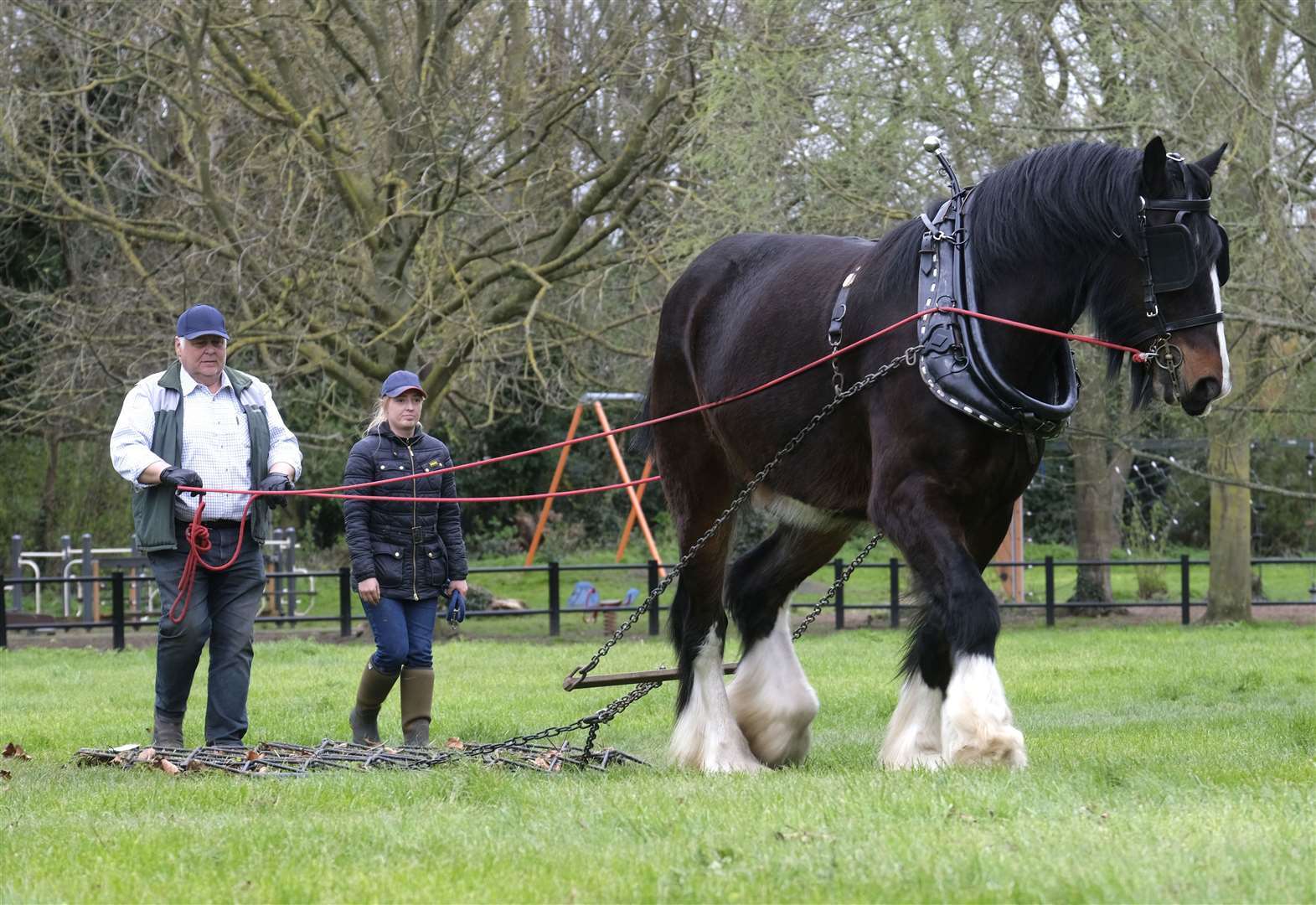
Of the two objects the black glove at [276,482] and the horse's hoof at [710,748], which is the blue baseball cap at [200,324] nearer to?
the black glove at [276,482]

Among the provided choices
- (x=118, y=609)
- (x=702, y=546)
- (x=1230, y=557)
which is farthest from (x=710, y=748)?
(x=1230, y=557)

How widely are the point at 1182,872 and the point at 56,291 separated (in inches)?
660

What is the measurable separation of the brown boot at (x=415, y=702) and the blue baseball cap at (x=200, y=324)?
1.86 m

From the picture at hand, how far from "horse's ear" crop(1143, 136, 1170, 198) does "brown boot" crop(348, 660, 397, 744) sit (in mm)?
4213

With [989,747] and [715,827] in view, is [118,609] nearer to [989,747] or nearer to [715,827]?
[989,747]

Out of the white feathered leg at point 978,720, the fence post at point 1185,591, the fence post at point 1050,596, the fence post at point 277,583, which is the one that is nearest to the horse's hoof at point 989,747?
the white feathered leg at point 978,720

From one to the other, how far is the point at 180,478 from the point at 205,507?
29 cm

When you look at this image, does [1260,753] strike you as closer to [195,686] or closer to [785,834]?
[785,834]

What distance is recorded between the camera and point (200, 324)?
23.5 ft

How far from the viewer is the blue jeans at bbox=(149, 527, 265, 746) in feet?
23.3

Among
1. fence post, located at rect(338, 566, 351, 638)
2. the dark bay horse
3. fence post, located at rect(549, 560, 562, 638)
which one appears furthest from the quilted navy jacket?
fence post, located at rect(549, 560, 562, 638)

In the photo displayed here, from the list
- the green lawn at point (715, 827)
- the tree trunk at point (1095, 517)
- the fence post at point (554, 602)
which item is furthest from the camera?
the tree trunk at point (1095, 517)

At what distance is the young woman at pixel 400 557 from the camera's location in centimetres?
767

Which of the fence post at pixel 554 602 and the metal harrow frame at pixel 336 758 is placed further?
the fence post at pixel 554 602
